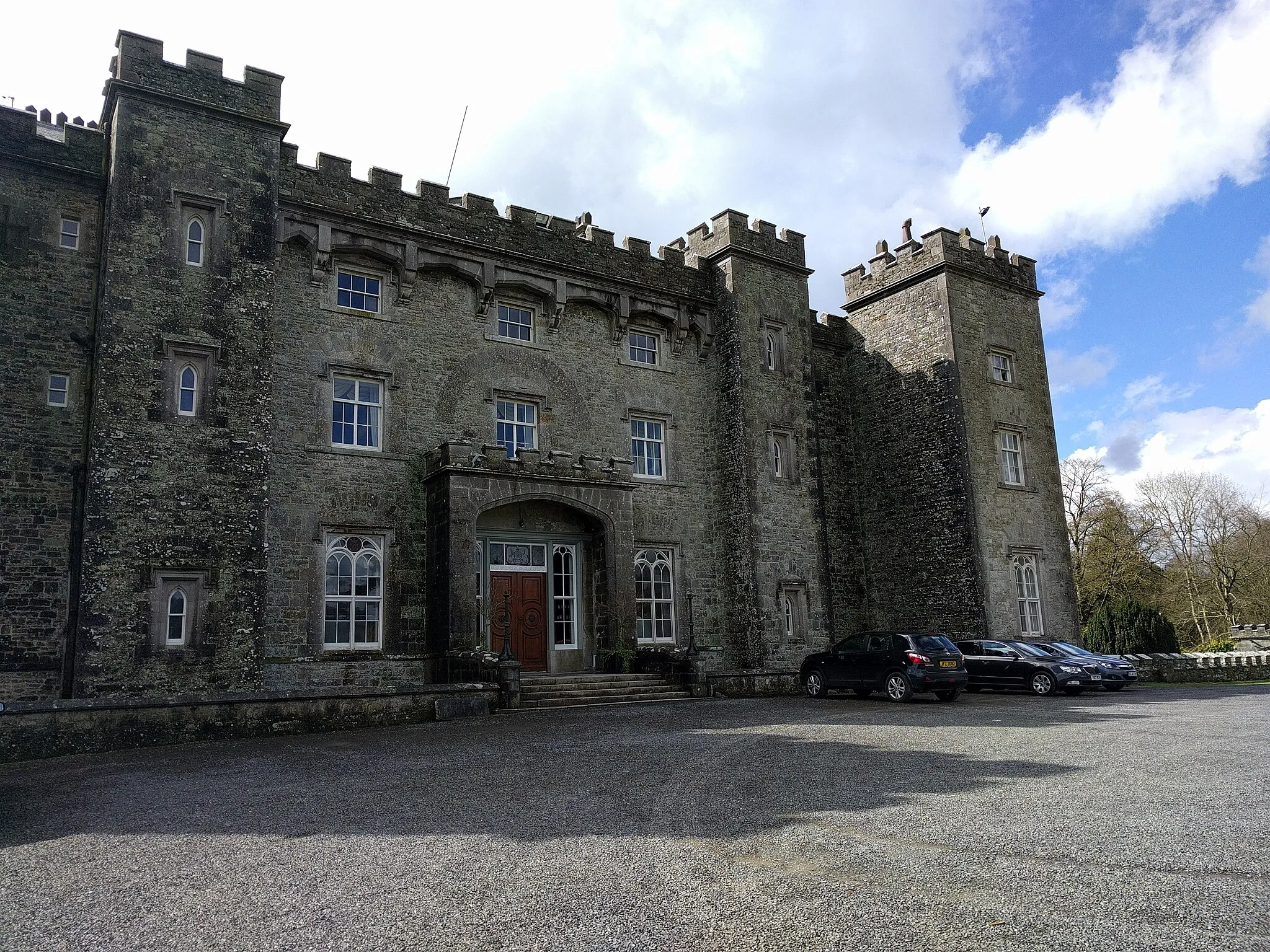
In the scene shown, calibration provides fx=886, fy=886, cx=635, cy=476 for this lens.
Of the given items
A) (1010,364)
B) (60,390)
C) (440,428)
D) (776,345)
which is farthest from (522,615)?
(1010,364)

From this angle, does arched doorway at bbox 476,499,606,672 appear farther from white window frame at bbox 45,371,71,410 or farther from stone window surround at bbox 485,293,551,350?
white window frame at bbox 45,371,71,410

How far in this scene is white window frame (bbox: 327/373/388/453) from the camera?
730 inches

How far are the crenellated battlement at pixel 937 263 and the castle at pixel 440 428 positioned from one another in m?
0.10

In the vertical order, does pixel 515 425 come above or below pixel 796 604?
above

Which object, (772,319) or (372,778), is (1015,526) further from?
(372,778)

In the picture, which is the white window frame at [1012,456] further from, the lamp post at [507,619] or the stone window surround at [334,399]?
the stone window surround at [334,399]

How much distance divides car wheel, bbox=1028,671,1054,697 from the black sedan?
878 millimetres

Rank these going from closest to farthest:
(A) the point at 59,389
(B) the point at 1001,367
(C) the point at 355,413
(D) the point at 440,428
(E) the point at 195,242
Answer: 1. (A) the point at 59,389
2. (E) the point at 195,242
3. (C) the point at 355,413
4. (D) the point at 440,428
5. (B) the point at 1001,367

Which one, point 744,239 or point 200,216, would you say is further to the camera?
point 744,239

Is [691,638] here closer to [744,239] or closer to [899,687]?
[899,687]

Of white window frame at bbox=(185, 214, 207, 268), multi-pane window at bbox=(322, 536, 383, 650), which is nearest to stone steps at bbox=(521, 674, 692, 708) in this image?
multi-pane window at bbox=(322, 536, 383, 650)

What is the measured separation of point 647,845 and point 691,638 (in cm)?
1384

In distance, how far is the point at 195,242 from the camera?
16547mm

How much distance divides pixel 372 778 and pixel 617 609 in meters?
11.0
